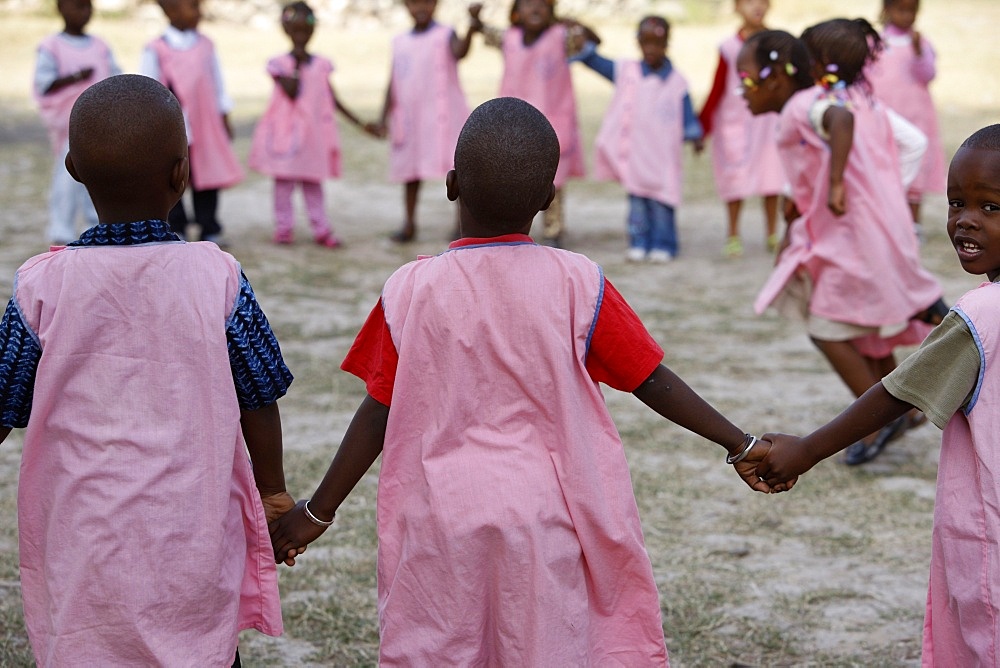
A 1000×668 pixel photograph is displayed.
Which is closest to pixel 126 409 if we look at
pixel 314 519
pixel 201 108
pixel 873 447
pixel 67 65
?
pixel 314 519

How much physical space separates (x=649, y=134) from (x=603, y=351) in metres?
6.42

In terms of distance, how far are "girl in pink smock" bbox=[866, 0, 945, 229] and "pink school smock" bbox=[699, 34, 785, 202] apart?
2.56 ft

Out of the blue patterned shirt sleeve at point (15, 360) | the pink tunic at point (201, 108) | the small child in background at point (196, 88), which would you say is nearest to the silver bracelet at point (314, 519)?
the blue patterned shirt sleeve at point (15, 360)

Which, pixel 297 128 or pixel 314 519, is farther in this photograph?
pixel 297 128

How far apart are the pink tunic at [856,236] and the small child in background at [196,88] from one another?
15.3ft

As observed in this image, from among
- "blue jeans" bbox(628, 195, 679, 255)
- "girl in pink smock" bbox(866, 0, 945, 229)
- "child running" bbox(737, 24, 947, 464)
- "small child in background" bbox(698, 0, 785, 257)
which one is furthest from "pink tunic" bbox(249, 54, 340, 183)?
"child running" bbox(737, 24, 947, 464)

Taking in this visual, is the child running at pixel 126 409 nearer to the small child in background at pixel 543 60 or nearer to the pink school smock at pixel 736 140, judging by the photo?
the small child in background at pixel 543 60

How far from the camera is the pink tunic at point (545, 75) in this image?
858 centimetres

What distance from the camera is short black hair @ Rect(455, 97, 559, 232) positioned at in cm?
222

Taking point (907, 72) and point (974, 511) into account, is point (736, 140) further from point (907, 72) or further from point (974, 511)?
point (974, 511)

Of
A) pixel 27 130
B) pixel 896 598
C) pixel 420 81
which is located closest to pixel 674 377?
pixel 896 598

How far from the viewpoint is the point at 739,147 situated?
863cm

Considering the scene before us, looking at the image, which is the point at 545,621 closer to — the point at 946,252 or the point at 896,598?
the point at 896,598

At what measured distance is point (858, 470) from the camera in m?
4.65
